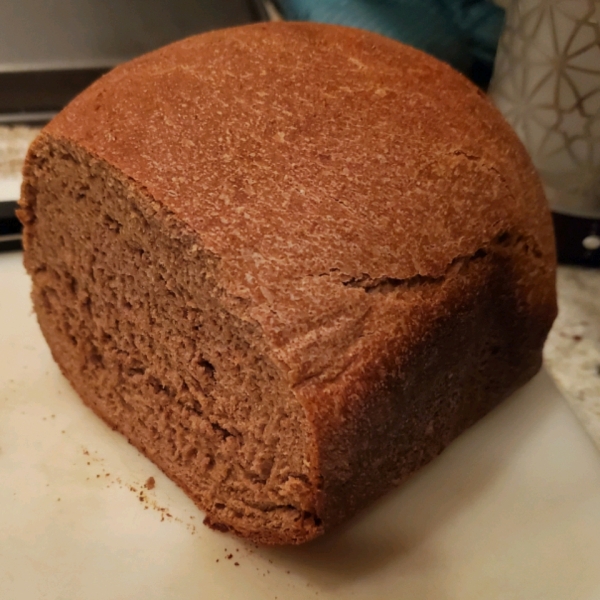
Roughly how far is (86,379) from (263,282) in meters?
0.56

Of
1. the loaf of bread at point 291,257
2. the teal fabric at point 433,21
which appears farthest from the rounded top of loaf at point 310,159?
the teal fabric at point 433,21

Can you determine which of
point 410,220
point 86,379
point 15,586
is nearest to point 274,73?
point 410,220

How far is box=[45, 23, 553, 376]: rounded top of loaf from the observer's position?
2.59 ft

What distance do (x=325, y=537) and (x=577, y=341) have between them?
73cm

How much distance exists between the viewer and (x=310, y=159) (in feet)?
2.84

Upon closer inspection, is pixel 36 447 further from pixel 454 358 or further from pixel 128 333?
pixel 454 358

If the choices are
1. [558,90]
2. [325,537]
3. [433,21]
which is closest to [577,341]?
[558,90]

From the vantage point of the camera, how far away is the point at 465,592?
942mm

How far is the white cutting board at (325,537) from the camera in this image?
3.10ft

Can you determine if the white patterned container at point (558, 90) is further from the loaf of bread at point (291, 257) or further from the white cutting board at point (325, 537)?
the white cutting board at point (325, 537)

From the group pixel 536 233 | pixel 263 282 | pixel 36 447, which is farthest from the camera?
pixel 36 447

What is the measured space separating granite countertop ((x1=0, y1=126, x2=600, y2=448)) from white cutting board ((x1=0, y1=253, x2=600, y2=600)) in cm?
12

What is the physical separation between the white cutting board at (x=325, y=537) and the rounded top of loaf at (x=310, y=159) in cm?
38

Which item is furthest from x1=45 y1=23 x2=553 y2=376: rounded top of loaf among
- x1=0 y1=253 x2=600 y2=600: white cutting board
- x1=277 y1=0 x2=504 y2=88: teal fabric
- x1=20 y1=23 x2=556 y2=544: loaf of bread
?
x1=277 y1=0 x2=504 y2=88: teal fabric
